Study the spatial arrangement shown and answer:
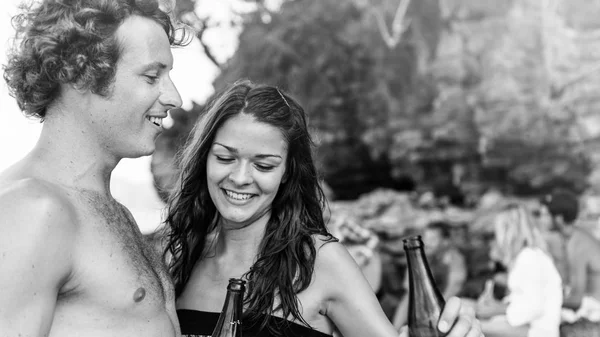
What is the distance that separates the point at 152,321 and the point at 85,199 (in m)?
0.34

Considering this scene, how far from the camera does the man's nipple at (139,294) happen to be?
1507mm

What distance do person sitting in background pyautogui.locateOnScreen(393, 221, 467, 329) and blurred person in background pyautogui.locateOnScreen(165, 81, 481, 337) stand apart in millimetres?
4163

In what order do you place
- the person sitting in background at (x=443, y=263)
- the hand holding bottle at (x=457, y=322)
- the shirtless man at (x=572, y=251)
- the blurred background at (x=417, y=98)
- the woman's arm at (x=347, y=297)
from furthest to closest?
the person sitting in background at (x=443, y=263) → the blurred background at (x=417, y=98) → the shirtless man at (x=572, y=251) → the woman's arm at (x=347, y=297) → the hand holding bottle at (x=457, y=322)

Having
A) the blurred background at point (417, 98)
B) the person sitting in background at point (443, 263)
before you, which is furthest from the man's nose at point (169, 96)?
the person sitting in background at point (443, 263)

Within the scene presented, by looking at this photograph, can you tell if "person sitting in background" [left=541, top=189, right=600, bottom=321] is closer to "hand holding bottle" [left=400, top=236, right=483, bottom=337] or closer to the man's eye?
"hand holding bottle" [left=400, top=236, right=483, bottom=337]

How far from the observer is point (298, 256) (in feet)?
6.66

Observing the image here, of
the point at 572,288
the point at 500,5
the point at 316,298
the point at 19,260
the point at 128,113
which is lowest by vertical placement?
the point at 572,288

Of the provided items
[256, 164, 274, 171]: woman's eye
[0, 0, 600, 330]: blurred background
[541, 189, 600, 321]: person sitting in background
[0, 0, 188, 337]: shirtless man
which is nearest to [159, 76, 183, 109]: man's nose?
[0, 0, 188, 337]: shirtless man

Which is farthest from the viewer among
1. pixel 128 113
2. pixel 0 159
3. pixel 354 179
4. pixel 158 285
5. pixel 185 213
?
pixel 354 179

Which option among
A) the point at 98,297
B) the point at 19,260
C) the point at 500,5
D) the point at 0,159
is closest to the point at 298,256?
the point at 98,297

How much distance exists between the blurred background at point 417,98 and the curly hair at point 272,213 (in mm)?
3190

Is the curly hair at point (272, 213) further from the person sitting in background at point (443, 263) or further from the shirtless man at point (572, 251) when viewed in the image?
the person sitting in background at point (443, 263)

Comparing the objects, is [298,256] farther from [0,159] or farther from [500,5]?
[500,5]

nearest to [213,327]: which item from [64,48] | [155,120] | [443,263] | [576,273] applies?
[155,120]
